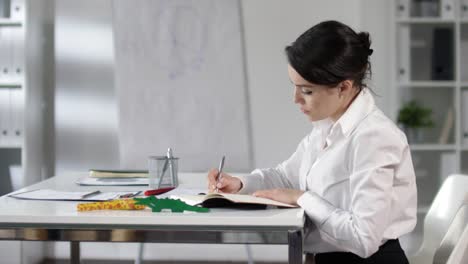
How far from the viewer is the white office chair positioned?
212 centimetres

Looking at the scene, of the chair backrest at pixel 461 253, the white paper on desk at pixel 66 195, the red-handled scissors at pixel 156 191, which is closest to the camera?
the chair backrest at pixel 461 253

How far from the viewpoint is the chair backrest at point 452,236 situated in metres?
2.04

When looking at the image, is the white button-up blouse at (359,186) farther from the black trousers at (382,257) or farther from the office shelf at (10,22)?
the office shelf at (10,22)

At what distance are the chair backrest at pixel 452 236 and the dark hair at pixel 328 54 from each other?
0.59m

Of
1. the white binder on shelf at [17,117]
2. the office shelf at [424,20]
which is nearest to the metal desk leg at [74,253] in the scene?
the white binder on shelf at [17,117]

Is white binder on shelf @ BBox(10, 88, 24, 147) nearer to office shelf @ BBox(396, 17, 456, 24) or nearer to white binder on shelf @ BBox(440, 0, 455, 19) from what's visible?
office shelf @ BBox(396, 17, 456, 24)

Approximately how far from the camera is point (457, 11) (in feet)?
13.4

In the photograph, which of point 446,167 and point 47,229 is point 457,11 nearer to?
point 446,167

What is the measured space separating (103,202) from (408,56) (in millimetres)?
2724

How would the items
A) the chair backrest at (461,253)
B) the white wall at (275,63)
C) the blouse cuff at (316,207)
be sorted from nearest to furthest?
the chair backrest at (461,253) → the blouse cuff at (316,207) → the white wall at (275,63)

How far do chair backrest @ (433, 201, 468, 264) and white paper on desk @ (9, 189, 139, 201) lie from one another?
2.90 feet

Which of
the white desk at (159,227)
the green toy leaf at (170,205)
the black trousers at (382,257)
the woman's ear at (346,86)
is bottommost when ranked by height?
the black trousers at (382,257)

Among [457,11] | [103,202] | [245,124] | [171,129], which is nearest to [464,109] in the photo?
[457,11]

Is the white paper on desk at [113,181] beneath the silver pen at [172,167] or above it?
beneath
